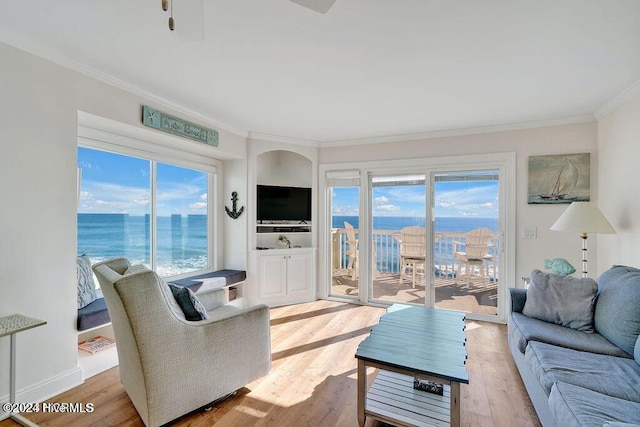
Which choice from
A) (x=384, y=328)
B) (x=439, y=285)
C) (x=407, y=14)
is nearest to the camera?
(x=407, y=14)

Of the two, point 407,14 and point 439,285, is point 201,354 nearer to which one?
point 407,14

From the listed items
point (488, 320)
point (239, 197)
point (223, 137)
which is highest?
point (223, 137)

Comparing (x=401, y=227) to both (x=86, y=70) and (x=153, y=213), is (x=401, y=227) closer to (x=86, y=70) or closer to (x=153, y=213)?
(x=153, y=213)

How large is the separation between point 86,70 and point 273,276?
117 inches

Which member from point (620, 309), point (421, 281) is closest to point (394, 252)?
point (421, 281)

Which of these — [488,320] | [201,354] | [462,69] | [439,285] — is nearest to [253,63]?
[462,69]

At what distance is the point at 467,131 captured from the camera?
3842 millimetres

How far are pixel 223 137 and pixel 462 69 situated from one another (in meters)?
2.69

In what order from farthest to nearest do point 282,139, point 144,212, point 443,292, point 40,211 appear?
1. point 282,139
2. point 443,292
3. point 144,212
4. point 40,211

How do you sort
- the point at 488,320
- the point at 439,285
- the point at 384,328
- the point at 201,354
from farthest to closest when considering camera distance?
the point at 439,285 → the point at 488,320 → the point at 384,328 → the point at 201,354

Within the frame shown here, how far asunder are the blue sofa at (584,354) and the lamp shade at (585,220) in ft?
1.52

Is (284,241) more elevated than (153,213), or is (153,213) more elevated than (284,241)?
(153,213)

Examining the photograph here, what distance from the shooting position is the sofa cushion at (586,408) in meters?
1.28

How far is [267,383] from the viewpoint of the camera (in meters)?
2.36
